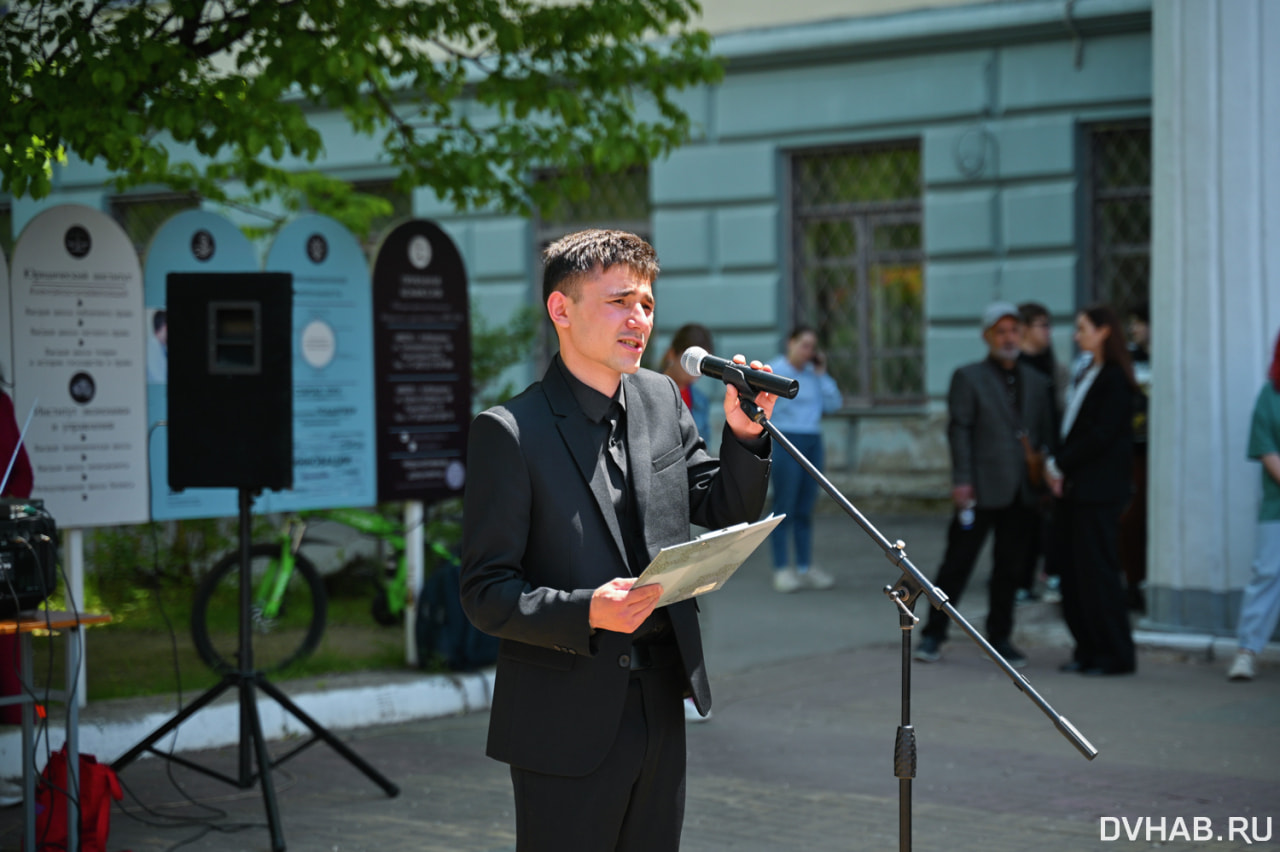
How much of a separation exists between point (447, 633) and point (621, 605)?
530cm

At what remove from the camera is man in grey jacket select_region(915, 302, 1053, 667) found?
9023 millimetres

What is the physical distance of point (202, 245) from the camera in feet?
26.3

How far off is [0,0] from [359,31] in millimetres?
1660

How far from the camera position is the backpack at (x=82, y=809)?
17.2 ft

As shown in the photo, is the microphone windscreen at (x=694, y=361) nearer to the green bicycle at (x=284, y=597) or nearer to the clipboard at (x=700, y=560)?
the clipboard at (x=700, y=560)

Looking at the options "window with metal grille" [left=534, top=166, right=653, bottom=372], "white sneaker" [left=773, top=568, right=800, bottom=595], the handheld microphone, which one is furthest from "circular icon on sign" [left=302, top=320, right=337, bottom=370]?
"window with metal grille" [left=534, top=166, right=653, bottom=372]

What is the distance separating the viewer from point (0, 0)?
6887mm

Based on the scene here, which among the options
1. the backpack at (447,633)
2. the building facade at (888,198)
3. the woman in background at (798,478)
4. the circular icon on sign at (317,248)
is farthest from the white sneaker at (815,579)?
the circular icon on sign at (317,248)

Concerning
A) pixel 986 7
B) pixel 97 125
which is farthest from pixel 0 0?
pixel 986 7

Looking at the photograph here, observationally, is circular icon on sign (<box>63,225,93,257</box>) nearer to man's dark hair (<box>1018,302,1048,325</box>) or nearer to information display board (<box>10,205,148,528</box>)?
information display board (<box>10,205,148,528</box>)

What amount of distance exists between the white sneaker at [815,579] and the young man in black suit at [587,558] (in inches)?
340

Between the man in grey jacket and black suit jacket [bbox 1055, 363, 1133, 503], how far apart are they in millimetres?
343

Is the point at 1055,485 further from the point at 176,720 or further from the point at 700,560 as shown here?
the point at 700,560

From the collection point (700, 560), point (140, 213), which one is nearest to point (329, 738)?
point (700, 560)
